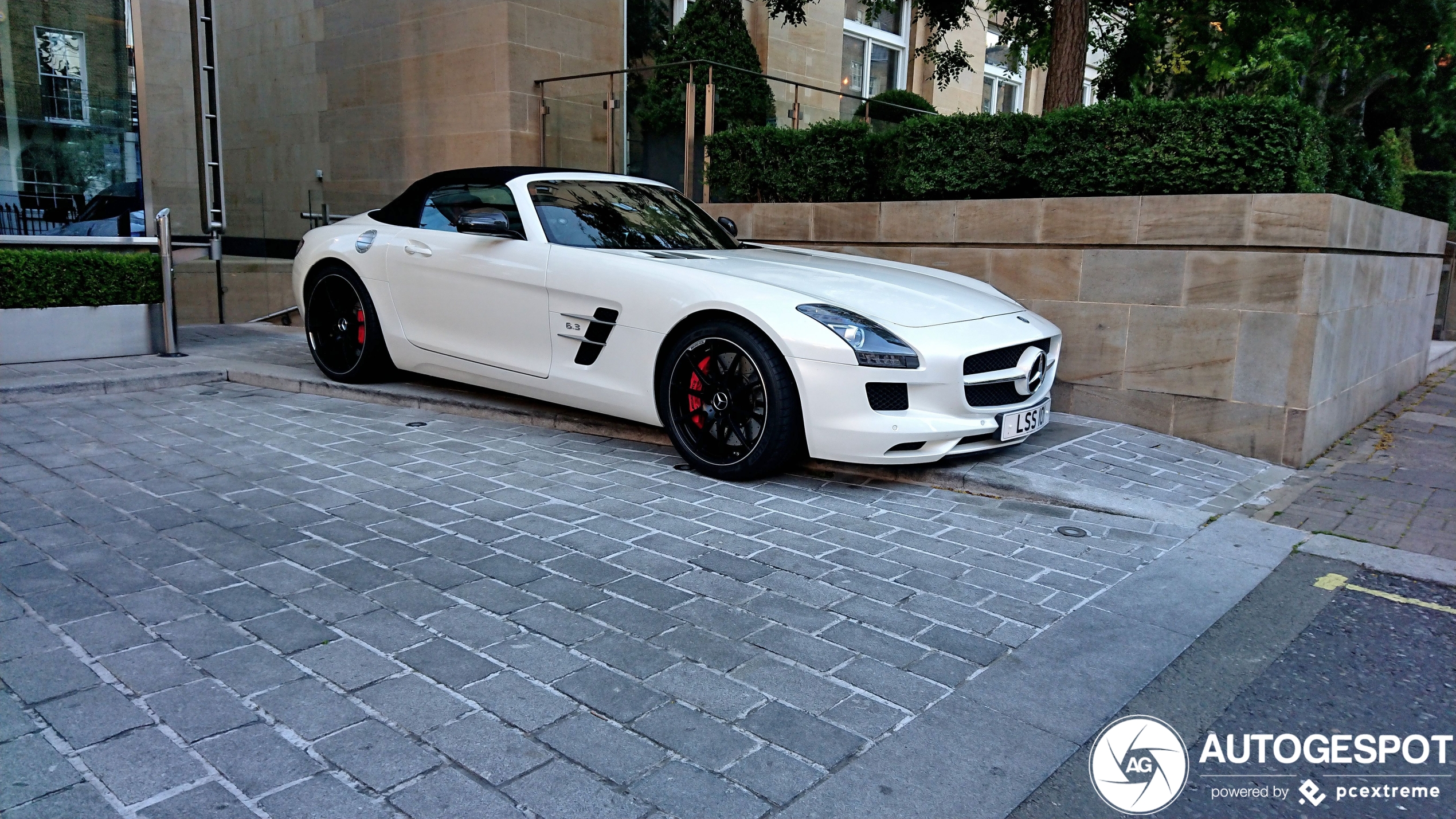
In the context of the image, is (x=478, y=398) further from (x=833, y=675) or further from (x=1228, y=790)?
(x=1228, y=790)

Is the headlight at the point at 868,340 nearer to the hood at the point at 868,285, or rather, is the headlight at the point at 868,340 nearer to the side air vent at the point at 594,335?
the hood at the point at 868,285

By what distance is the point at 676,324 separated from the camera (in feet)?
17.1

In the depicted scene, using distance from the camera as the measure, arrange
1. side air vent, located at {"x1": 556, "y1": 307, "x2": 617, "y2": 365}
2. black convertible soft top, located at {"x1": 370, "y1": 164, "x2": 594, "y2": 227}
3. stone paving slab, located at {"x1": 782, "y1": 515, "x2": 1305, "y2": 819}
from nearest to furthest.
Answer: stone paving slab, located at {"x1": 782, "y1": 515, "x2": 1305, "y2": 819} < side air vent, located at {"x1": 556, "y1": 307, "x2": 617, "y2": 365} < black convertible soft top, located at {"x1": 370, "y1": 164, "x2": 594, "y2": 227}

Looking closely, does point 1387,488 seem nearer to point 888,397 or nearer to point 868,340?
point 888,397

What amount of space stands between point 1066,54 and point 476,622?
731 cm

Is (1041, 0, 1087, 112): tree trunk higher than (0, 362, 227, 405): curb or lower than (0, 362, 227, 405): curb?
higher

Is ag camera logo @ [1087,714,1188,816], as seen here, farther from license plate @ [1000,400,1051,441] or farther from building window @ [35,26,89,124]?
building window @ [35,26,89,124]

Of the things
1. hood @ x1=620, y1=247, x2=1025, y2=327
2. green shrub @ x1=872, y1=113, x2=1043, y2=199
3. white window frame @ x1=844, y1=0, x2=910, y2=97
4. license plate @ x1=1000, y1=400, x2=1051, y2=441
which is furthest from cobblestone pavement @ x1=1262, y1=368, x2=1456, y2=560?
white window frame @ x1=844, y1=0, x2=910, y2=97

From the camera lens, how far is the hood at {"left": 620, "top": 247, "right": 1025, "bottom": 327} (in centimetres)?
504

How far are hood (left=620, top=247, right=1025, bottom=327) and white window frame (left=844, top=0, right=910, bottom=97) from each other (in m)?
12.3

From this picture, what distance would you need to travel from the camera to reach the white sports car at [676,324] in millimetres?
4797

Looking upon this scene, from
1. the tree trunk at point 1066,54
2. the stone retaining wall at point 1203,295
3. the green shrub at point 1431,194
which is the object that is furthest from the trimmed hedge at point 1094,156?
the green shrub at point 1431,194

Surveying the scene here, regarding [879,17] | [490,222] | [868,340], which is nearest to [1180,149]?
[868,340]

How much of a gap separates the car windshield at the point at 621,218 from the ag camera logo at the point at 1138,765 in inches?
154
